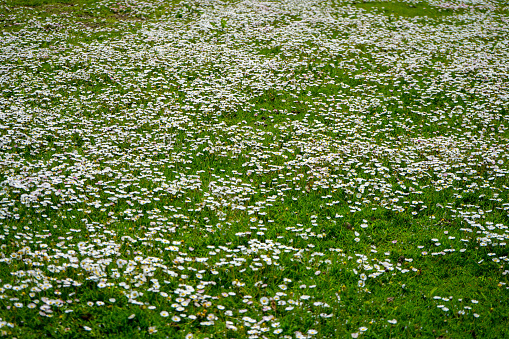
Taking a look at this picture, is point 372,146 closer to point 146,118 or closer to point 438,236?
point 438,236

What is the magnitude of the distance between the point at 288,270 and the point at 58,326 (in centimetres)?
269

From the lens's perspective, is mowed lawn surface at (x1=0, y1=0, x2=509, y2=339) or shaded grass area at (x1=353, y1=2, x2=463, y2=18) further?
shaded grass area at (x1=353, y1=2, x2=463, y2=18)

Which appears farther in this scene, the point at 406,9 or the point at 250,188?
the point at 406,9

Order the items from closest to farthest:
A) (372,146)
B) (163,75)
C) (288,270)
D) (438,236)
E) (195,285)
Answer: (195,285) < (288,270) < (438,236) < (372,146) < (163,75)

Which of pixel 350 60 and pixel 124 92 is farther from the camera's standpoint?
pixel 350 60

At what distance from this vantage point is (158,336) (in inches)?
180

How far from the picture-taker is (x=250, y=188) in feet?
24.4

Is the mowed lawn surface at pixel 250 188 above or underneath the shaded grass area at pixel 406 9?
underneath

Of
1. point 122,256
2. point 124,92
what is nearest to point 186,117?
point 124,92

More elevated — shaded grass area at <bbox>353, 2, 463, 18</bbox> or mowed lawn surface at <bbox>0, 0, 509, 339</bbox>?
shaded grass area at <bbox>353, 2, 463, 18</bbox>

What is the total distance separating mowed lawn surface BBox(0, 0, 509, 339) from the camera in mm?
4988

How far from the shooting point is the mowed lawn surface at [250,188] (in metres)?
4.99

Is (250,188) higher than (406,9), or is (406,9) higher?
(406,9)

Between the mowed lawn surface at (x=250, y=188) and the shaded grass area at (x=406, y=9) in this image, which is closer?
the mowed lawn surface at (x=250, y=188)
